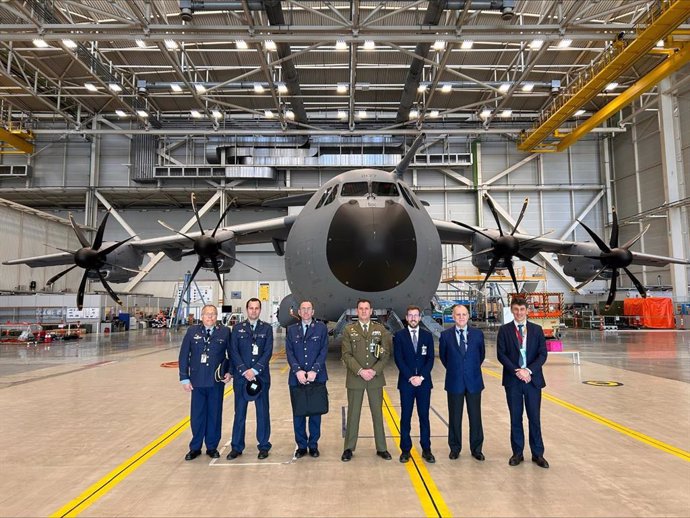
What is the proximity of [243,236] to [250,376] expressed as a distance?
11.8m

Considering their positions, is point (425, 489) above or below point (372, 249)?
below

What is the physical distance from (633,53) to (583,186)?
724 inches

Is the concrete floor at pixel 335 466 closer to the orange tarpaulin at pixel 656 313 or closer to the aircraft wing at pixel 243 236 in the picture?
the aircraft wing at pixel 243 236

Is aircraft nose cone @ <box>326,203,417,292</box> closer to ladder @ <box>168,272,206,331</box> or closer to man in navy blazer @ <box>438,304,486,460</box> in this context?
man in navy blazer @ <box>438,304,486,460</box>

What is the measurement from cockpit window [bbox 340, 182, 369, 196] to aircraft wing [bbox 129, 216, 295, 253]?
4.36 meters

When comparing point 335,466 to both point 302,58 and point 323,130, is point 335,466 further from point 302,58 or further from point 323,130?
point 323,130

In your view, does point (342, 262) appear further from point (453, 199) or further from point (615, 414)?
point (453, 199)

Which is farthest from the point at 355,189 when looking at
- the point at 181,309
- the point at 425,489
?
the point at 181,309

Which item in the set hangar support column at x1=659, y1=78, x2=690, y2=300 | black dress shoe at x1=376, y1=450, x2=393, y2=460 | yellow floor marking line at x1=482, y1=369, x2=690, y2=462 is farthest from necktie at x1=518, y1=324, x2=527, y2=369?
hangar support column at x1=659, y1=78, x2=690, y2=300

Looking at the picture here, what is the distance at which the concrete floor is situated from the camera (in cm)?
370

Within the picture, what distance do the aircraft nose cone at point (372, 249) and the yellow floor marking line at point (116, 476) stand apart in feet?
13.2

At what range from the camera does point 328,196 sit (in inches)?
410

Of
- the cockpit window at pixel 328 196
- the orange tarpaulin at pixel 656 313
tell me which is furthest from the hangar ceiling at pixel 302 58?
the orange tarpaulin at pixel 656 313

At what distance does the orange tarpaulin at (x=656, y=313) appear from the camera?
28.8 metres
